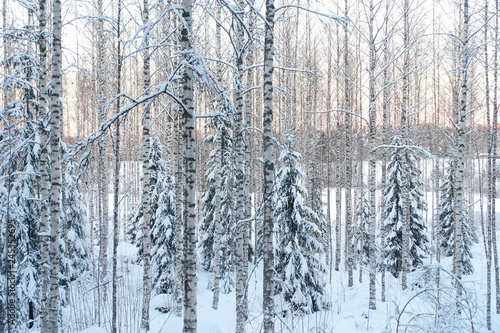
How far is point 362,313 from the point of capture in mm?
10195

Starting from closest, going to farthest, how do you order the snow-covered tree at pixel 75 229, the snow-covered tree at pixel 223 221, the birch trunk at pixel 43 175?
the birch trunk at pixel 43 175, the snow-covered tree at pixel 75 229, the snow-covered tree at pixel 223 221

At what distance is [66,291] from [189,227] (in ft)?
30.0

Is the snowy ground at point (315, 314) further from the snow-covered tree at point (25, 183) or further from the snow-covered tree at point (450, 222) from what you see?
the snow-covered tree at point (450, 222)

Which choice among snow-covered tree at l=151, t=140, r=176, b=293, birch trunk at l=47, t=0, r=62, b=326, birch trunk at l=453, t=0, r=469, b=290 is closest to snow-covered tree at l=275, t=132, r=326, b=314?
birch trunk at l=453, t=0, r=469, b=290

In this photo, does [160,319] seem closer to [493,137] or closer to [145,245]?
[145,245]

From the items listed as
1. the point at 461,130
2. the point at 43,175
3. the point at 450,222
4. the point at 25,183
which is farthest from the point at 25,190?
the point at 450,222

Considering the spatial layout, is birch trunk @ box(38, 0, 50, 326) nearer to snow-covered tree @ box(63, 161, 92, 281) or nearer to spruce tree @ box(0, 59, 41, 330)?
spruce tree @ box(0, 59, 41, 330)

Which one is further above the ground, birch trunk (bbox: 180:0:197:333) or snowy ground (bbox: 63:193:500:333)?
birch trunk (bbox: 180:0:197:333)

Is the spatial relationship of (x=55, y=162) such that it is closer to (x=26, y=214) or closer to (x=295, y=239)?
(x=26, y=214)

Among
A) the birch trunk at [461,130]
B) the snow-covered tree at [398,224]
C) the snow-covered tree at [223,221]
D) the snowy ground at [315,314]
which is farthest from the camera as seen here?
the snow-covered tree at [398,224]

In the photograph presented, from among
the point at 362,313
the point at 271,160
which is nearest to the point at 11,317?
the point at 271,160

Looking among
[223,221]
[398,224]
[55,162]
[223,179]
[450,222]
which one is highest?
[55,162]

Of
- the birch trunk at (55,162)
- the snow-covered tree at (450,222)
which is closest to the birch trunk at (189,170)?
the birch trunk at (55,162)

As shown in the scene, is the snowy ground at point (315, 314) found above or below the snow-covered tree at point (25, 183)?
below
